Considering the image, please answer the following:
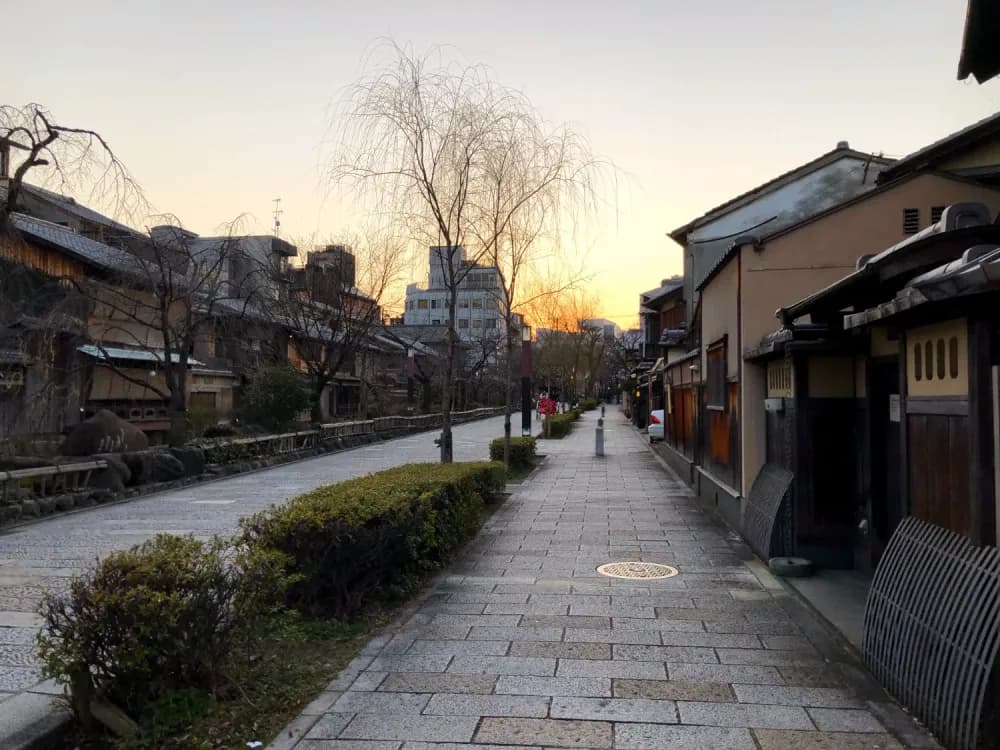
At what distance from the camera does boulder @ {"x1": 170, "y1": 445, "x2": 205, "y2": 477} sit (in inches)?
670

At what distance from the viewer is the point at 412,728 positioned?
14.4 ft

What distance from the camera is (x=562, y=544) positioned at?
10.2m

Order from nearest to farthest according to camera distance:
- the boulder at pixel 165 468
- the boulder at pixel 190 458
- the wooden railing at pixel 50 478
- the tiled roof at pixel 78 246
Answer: the wooden railing at pixel 50 478 → the boulder at pixel 165 468 → the boulder at pixel 190 458 → the tiled roof at pixel 78 246

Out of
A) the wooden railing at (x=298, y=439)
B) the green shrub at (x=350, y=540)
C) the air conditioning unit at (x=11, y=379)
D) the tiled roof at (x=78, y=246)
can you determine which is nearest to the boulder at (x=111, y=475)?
the wooden railing at (x=298, y=439)

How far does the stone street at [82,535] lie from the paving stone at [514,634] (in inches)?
113

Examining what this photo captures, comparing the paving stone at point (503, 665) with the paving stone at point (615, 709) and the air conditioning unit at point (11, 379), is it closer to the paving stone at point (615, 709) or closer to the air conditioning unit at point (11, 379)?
the paving stone at point (615, 709)

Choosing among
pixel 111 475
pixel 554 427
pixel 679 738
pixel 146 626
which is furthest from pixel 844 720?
pixel 554 427

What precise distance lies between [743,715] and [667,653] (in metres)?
1.17

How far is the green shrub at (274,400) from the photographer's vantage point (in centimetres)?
2481

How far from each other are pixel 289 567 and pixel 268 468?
15607 millimetres

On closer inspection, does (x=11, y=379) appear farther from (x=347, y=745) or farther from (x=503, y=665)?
(x=347, y=745)

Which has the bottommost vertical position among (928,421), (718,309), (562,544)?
(562,544)

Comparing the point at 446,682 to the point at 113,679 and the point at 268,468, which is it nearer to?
the point at 113,679

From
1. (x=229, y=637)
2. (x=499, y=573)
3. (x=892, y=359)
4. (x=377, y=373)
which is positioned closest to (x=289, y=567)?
(x=229, y=637)
